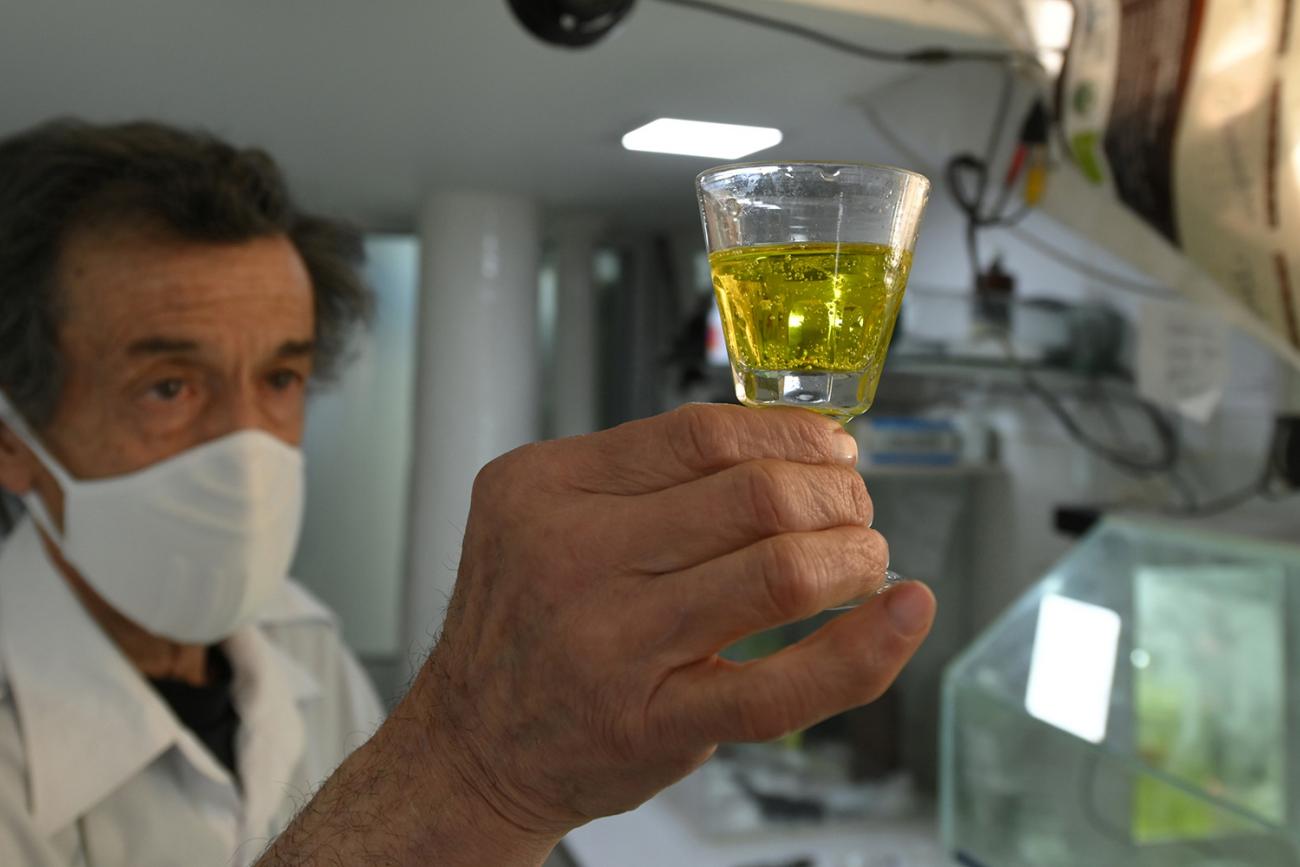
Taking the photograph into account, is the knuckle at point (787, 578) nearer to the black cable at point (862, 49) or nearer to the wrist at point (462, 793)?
the wrist at point (462, 793)

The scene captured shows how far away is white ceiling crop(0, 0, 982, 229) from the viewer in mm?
983

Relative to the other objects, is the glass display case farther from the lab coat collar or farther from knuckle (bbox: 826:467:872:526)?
the lab coat collar

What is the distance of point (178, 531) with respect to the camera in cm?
99

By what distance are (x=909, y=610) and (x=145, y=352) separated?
3.05ft

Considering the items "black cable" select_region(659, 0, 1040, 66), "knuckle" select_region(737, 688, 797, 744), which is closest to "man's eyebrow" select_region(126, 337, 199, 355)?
"black cable" select_region(659, 0, 1040, 66)

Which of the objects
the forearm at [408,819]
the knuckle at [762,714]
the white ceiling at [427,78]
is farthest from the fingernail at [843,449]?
the white ceiling at [427,78]

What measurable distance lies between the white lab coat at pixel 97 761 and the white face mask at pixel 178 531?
4 centimetres

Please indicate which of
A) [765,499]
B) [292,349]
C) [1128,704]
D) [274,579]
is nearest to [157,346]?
[292,349]

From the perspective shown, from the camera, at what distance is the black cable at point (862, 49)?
0.94 metres

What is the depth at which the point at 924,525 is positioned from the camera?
1.84 metres

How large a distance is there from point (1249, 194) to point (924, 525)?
3.64ft

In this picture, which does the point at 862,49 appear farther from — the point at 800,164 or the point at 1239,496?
the point at 1239,496

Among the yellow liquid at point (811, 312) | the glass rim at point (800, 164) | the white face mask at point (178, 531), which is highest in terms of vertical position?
the glass rim at point (800, 164)

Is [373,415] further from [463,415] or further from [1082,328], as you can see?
[1082,328]
